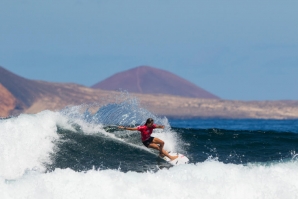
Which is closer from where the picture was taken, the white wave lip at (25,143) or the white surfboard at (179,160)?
the white wave lip at (25,143)

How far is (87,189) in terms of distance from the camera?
1908 centimetres

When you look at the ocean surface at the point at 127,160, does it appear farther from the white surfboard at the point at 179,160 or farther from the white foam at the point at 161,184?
the white surfboard at the point at 179,160

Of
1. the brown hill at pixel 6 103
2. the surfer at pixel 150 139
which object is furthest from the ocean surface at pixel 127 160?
the brown hill at pixel 6 103

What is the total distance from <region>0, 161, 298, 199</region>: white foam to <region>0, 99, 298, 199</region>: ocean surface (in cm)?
3

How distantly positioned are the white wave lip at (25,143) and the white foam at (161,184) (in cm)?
268

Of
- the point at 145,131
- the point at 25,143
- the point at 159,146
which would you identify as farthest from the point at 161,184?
the point at 25,143

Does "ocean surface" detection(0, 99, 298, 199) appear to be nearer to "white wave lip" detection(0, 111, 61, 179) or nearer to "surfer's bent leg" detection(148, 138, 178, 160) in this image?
"white wave lip" detection(0, 111, 61, 179)

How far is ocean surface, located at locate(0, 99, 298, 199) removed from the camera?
1927 centimetres

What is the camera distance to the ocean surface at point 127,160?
19.3 metres

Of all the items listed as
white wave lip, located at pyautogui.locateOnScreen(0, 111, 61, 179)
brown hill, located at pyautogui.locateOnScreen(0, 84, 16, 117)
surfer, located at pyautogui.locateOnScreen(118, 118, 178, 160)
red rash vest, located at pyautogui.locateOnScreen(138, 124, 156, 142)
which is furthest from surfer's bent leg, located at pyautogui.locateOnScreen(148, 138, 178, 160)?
brown hill, located at pyautogui.locateOnScreen(0, 84, 16, 117)

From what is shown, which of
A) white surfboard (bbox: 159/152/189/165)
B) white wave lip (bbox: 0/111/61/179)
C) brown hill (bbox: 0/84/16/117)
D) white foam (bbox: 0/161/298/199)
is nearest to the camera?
white foam (bbox: 0/161/298/199)

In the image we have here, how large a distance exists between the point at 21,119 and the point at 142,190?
7.72 m

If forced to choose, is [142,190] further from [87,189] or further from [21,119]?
[21,119]

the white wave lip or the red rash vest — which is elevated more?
the red rash vest
